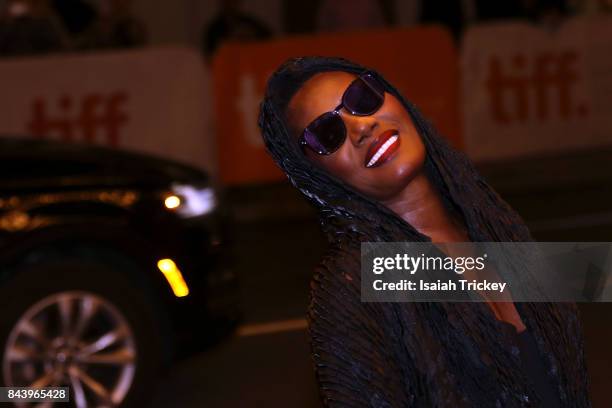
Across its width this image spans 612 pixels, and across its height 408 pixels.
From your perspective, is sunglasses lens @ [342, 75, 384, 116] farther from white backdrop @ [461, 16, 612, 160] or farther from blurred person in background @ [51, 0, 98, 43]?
blurred person in background @ [51, 0, 98, 43]

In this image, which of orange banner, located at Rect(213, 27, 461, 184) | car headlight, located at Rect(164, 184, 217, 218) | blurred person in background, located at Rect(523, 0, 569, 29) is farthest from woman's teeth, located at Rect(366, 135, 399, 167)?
blurred person in background, located at Rect(523, 0, 569, 29)

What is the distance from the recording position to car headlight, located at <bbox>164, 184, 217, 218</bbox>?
5.57 meters

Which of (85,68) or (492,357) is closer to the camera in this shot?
(492,357)

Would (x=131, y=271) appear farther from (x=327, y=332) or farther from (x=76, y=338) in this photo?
(x=327, y=332)

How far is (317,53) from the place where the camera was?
1074 cm

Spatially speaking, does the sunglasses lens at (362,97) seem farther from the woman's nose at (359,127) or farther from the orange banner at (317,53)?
the orange banner at (317,53)

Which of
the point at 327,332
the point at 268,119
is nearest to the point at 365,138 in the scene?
the point at 268,119

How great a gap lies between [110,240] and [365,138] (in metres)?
3.64

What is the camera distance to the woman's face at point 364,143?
1.81 meters

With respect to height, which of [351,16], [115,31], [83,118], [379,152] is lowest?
[379,152]

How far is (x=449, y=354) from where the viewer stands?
1739mm

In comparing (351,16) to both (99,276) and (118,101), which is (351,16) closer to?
(118,101)

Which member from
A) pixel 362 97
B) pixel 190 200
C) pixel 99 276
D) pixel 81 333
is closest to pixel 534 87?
pixel 190 200

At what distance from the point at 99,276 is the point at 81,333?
27 centimetres
